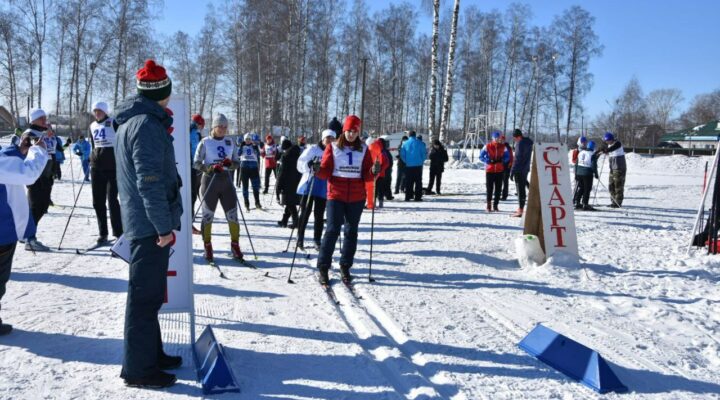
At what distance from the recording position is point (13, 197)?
4.01 m

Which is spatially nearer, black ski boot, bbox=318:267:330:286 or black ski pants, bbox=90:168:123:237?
black ski boot, bbox=318:267:330:286

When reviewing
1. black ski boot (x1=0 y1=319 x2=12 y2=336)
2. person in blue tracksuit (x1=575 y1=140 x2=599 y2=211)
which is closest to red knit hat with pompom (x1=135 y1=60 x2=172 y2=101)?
black ski boot (x1=0 y1=319 x2=12 y2=336)

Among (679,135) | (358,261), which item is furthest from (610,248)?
(679,135)

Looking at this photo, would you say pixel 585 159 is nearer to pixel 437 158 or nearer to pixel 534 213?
pixel 437 158

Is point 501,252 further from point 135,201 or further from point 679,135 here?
point 679,135

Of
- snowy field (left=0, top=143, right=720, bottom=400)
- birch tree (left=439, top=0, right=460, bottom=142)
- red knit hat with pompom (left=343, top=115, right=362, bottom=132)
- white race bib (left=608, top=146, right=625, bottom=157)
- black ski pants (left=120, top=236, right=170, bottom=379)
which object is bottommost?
snowy field (left=0, top=143, right=720, bottom=400)

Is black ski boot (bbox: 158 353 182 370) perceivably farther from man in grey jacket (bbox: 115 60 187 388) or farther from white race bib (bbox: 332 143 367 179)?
white race bib (bbox: 332 143 367 179)

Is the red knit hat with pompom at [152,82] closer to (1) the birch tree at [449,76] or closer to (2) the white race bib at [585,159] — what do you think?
(2) the white race bib at [585,159]

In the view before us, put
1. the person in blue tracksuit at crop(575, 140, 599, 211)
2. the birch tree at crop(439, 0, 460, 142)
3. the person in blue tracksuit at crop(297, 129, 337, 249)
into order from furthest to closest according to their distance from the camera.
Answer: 1. the birch tree at crop(439, 0, 460, 142)
2. the person in blue tracksuit at crop(575, 140, 599, 211)
3. the person in blue tracksuit at crop(297, 129, 337, 249)

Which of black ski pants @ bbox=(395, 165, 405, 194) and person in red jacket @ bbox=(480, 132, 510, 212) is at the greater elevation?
person in red jacket @ bbox=(480, 132, 510, 212)

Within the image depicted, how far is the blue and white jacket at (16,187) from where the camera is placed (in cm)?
352

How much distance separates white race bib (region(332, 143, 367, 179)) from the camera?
559cm

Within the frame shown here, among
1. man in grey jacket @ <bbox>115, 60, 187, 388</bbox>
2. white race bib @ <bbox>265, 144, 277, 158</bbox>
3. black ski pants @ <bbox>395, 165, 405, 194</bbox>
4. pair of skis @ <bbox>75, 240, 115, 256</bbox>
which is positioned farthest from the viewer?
white race bib @ <bbox>265, 144, 277, 158</bbox>

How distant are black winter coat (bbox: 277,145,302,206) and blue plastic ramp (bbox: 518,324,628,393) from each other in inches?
232
